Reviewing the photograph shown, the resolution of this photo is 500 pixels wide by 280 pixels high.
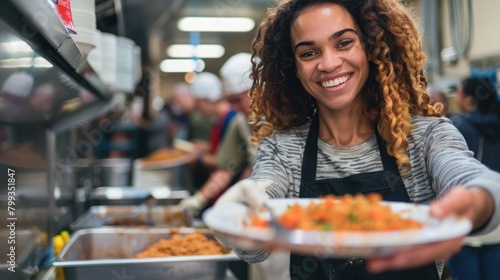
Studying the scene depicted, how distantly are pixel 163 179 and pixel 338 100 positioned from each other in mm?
3265

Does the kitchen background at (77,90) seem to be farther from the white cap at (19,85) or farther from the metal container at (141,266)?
the metal container at (141,266)

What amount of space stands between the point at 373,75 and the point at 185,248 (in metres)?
1.04

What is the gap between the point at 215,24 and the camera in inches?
350

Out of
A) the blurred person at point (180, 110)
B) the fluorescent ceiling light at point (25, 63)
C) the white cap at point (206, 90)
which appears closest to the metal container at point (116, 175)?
the white cap at point (206, 90)

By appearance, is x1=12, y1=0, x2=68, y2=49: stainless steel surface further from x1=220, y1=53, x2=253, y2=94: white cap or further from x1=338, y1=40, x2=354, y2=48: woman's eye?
x1=220, y1=53, x2=253, y2=94: white cap

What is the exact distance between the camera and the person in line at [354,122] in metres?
1.25

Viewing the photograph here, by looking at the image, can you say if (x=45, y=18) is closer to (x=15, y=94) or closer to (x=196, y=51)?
(x=15, y=94)

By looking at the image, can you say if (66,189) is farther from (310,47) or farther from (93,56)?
(310,47)

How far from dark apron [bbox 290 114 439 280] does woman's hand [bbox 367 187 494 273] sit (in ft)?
1.29

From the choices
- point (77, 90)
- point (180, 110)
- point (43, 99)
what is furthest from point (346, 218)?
point (180, 110)

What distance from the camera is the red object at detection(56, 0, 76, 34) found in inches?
46.3

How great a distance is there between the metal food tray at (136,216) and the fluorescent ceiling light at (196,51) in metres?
8.66

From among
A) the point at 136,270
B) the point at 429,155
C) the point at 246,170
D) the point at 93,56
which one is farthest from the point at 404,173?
the point at 246,170

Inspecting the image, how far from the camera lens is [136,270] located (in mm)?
1713
